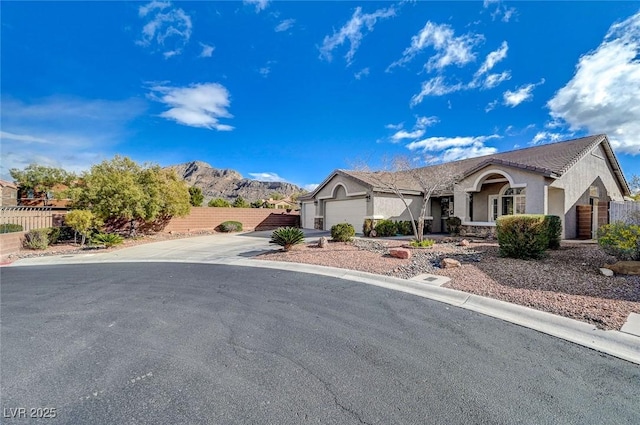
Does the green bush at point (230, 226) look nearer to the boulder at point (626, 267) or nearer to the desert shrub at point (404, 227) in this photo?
the desert shrub at point (404, 227)

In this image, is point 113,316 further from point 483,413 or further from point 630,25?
point 630,25

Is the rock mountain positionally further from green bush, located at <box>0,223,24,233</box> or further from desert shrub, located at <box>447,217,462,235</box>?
desert shrub, located at <box>447,217,462,235</box>

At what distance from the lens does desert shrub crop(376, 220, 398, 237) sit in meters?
18.1

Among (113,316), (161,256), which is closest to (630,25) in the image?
(113,316)

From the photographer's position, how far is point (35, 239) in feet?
47.1

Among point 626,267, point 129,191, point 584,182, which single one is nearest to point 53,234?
point 129,191

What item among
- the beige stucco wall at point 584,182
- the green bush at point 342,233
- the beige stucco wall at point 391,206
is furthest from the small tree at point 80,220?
the beige stucco wall at point 584,182

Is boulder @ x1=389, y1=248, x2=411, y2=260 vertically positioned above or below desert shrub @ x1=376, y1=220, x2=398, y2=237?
below

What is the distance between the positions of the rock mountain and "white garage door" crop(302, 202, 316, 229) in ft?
266

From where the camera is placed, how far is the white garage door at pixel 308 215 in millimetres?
25114

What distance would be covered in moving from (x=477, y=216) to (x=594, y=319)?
1388 centimetres

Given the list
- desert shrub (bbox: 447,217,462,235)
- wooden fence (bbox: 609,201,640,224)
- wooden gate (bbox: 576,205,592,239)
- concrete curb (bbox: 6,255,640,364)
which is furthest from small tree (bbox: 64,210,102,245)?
wooden gate (bbox: 576,205,592,239)

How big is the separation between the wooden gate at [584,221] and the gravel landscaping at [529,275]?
300 inches

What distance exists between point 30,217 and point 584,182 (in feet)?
101
